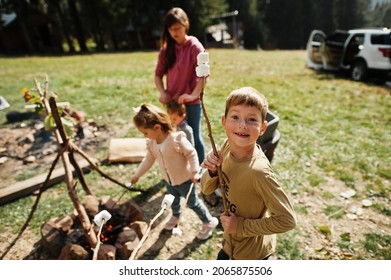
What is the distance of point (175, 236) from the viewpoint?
2.76m

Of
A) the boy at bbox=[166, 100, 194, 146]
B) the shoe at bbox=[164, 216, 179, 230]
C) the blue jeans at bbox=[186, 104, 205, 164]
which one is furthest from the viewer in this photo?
the blue jeans at bbox=[186, 104, 205, 164]

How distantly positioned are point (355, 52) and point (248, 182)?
9711mm

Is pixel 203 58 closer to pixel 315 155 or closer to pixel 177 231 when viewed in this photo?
pixel 177 231

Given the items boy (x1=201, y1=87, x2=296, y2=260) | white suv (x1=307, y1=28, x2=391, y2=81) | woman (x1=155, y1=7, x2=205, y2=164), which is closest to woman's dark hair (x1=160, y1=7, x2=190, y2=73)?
woman (x1=155, y1=7, x2=205, y2=164)

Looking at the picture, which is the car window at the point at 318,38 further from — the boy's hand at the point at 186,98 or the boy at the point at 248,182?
the boy at the point at 248,182

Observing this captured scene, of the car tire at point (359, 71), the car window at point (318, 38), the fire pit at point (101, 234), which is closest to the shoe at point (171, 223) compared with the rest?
the fire pit at point (101, 234)

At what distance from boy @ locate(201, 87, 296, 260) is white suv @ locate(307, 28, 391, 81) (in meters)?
8.24

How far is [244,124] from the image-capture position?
1311 mm

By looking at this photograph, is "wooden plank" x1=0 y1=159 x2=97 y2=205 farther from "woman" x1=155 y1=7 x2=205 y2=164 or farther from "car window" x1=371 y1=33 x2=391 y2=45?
"car window" x1=371 y1=33 x2=391 y2=45

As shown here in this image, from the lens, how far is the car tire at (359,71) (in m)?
8.45

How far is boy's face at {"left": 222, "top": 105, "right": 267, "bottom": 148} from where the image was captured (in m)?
1.31

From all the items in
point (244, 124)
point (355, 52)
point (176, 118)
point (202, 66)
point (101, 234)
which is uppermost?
point (202, 66)

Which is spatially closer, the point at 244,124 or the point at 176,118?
the point at 244,124

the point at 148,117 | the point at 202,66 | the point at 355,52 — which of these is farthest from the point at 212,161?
the point at 355,52
